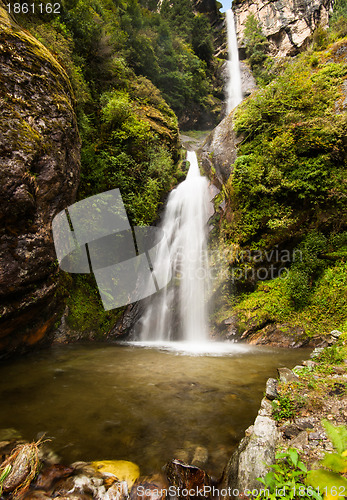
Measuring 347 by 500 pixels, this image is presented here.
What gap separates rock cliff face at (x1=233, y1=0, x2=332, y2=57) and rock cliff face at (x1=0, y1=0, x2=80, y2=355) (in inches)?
1008

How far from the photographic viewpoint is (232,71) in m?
24.9

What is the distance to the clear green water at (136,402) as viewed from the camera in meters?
2.64

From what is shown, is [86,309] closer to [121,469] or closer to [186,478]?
[121,469]

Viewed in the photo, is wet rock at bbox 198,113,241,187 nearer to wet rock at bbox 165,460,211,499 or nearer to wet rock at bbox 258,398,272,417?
wet rock at bbox 258,398,272,417

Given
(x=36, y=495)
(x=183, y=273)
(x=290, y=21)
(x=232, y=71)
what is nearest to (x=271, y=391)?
(x=36, y=495)

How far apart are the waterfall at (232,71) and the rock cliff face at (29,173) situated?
22785 millimetres

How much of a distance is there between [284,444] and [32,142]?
602 cm

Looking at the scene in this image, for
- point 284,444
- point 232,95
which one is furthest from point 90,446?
point 232,95

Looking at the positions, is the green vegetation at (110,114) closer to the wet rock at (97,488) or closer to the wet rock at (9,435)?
the wet rock at (9,435)

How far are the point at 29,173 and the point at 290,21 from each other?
98.3 feet

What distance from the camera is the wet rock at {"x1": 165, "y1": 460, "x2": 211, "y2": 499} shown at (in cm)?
203

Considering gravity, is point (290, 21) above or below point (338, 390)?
above

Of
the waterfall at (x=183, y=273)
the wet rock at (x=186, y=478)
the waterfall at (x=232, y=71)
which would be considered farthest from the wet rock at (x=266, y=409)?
the waterfall at (x=232, y=71)

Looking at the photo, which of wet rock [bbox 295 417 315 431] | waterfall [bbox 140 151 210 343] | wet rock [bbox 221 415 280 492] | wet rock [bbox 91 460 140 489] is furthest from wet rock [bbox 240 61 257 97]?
wet rock [bbox 91 460 140 489]
